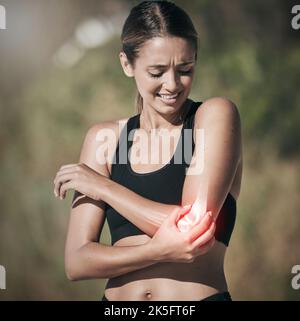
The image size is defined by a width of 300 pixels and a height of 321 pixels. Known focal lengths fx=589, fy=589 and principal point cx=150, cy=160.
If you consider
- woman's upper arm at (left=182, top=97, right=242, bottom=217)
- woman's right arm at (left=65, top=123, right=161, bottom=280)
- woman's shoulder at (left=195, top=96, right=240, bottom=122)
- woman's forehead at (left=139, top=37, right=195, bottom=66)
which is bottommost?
woman's right arm at (left=65, top=123, right=161, bottom=280)

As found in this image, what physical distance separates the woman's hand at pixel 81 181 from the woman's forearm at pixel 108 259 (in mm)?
209

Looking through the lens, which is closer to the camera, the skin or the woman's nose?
the skin

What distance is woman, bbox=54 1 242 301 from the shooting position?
218 cm

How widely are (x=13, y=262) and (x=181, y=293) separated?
3.58ft

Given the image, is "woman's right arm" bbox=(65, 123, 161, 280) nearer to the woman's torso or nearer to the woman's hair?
the woman's torso

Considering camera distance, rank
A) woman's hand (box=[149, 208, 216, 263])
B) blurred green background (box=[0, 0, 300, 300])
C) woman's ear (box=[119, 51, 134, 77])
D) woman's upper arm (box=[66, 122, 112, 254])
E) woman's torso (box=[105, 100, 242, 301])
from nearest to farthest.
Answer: woman's hand (box=[149, 208, 216, 263]) < woman's torso (box=[105, 100, 242, 301]) < woman's upper arm (box=[66, 122, 112, 254]) < woman's ear (box=[119, 51, 134, 77]) < blurred green background (box=[0, 0, 300, 300])

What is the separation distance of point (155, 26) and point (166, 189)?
2.18 ft

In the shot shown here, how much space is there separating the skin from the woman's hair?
0.11 feet

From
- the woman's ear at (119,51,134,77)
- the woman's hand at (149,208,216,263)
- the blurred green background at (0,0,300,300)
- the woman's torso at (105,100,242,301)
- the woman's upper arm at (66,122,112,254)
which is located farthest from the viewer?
the blurred green background at (0,0,300,300)

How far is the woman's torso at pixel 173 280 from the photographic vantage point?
2260mm

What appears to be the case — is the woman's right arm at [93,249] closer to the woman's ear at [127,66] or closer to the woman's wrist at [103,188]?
the woman's wrist at [103,188]

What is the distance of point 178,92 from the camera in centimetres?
244

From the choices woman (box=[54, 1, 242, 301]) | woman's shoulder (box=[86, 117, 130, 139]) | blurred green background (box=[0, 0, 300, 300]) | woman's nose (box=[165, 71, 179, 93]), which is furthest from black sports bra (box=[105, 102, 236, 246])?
blurred green background (box=[0, 0, 300, 300])
